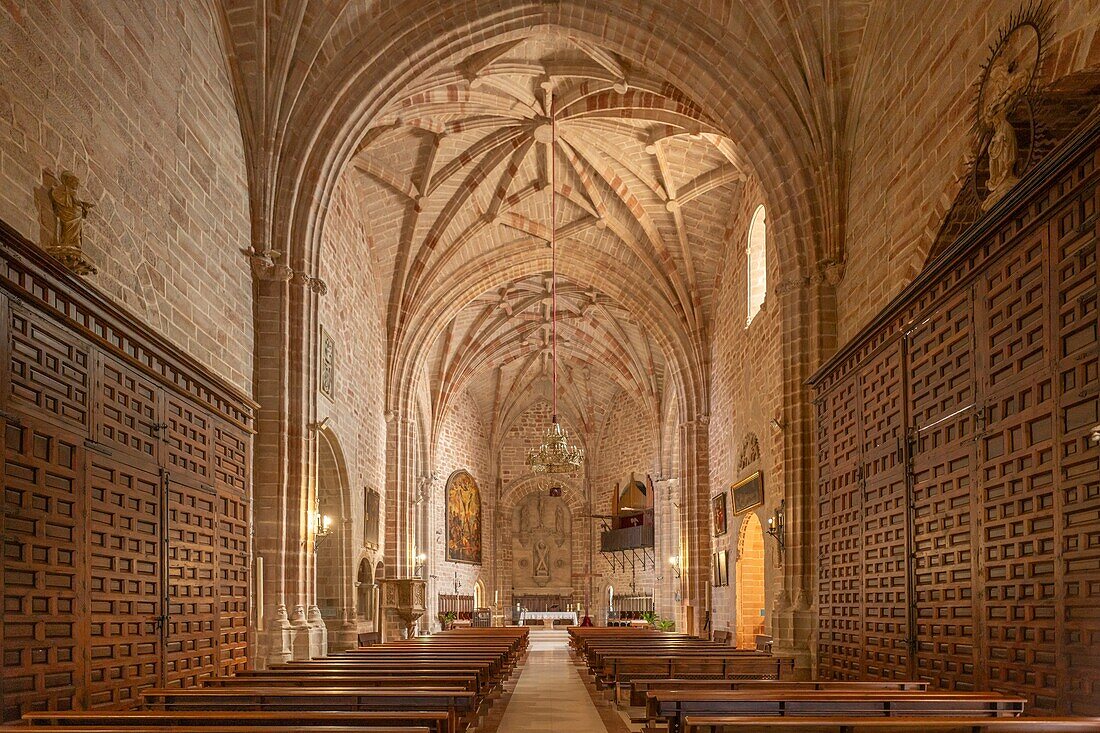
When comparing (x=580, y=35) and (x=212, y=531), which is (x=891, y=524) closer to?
(x=212, y=531)

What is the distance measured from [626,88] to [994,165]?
9.32 meters

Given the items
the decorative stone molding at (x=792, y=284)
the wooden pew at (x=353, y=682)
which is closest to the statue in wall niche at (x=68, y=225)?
the wooden pew at (x=353, y=682)

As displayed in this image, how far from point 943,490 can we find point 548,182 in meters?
14.5

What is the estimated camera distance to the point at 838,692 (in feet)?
23.3

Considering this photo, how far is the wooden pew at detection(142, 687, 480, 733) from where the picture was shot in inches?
277

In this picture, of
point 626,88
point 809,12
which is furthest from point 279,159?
point 809,12

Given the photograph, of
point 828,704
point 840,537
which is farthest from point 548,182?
point 828,704

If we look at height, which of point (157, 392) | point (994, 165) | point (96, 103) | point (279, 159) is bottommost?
point (157, 392)

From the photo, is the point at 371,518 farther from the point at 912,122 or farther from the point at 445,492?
the point at 912,122

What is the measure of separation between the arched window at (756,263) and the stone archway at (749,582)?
3.84 m

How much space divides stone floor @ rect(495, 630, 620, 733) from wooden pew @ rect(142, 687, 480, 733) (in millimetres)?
2713

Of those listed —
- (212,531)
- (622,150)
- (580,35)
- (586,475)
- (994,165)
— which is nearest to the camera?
(994,165)

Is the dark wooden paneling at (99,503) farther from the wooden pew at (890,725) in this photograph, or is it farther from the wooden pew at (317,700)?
the wooden pew at (890,725)

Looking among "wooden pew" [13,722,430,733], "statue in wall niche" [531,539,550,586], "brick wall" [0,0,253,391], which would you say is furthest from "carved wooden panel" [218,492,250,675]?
"statue in wall niche" [531,539,550,586]
